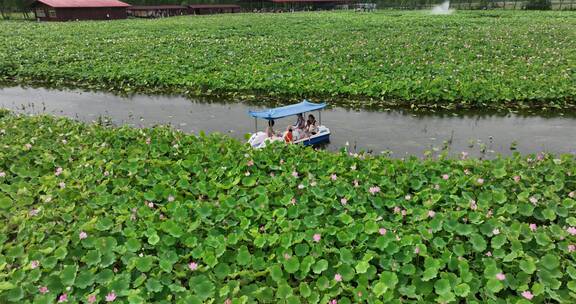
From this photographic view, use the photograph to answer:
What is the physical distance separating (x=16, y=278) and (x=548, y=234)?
6.08 metres

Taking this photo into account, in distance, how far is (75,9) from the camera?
175 feet

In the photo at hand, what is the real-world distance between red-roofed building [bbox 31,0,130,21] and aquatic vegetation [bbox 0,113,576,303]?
5250 cm

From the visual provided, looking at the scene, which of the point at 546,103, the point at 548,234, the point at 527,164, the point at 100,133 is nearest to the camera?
the point at 548,234

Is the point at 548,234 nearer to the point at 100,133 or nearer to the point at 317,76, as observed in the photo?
the point at 100,133

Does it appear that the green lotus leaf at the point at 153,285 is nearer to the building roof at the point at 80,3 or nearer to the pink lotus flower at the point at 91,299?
the pink lotus flower at the point at 91,299

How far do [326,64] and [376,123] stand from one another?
22.7ft

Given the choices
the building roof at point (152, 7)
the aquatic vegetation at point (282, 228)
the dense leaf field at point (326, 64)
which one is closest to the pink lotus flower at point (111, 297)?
the aquatic vegetation at point (282, 228)

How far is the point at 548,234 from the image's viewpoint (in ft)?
16.8

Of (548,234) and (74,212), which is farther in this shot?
(74,212)

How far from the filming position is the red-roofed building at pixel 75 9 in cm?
5172

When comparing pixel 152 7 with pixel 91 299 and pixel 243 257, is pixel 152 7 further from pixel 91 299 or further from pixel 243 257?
pixel 91 299

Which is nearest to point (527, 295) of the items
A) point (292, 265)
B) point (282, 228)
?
point (292, 265)

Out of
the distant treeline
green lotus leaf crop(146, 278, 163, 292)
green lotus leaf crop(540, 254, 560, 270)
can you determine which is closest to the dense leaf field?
green lotus leaf crop(540, 254, 560, 270)

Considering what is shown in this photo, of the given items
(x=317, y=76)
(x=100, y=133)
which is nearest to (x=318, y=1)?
(x=317, y=76)
